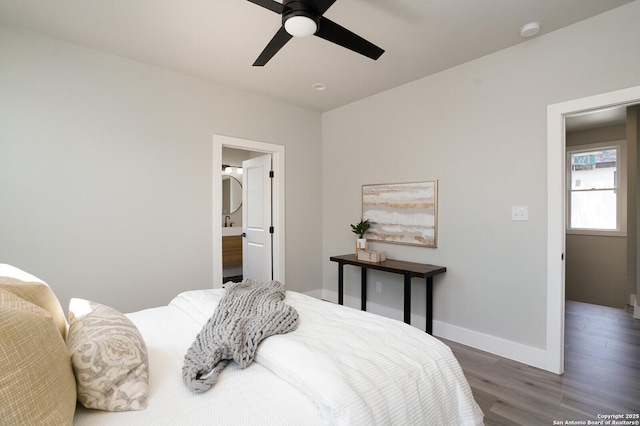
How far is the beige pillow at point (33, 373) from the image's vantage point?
71 cm

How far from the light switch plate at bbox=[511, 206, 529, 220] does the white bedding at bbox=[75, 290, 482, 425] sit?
1742 millimetres

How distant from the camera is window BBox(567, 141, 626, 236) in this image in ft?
14.8

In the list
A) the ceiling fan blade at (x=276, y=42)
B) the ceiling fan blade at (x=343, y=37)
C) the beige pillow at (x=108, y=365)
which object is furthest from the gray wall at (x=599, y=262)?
the beige pillow at (x=108, y=365)

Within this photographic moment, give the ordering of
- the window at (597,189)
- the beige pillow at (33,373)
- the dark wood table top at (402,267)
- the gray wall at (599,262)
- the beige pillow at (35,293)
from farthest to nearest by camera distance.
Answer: the window at (597,189) < the gray wall at (599,262) < the dark wood table top at (402,267) < the beige pillow at (35,293) < the beige pillow at (33,373)

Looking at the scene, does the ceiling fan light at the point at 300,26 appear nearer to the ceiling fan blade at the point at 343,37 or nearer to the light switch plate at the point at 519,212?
the ceiling fan blade at the point at 343,37

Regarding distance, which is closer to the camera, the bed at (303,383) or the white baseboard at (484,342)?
the bed at (303,383)

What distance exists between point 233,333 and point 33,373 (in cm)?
65

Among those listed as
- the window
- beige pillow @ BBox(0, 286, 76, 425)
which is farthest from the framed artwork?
the window

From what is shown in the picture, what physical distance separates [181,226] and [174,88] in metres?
1.40

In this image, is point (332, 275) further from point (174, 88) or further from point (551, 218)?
point (174, 88)

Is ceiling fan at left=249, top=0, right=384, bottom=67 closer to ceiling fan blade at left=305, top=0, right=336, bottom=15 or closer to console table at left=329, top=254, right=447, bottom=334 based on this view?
ceiling fan blade at left=305, top=0, right=336, bottom=15

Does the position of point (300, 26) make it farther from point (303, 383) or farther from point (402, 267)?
point (402, 267)

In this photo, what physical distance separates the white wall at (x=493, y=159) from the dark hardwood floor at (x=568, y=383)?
264 millimetres

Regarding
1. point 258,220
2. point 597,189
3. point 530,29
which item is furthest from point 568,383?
point 597,189
